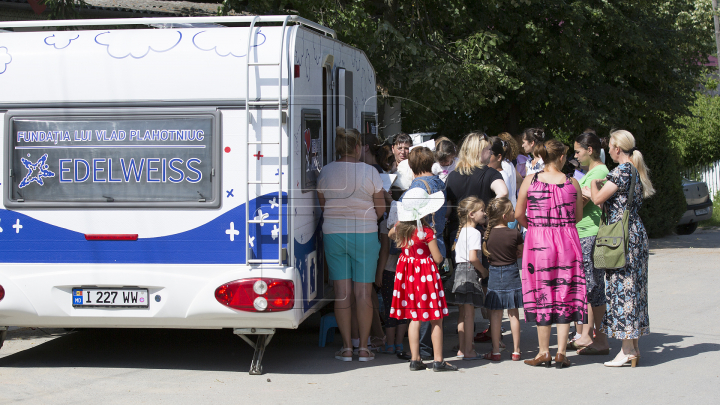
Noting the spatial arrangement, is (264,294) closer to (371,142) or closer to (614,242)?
(371,142)

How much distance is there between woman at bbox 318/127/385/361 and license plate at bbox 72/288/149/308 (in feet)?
5.02

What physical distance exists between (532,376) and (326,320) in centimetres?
195

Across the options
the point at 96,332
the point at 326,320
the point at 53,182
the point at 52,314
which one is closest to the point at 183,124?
the point at 53,182

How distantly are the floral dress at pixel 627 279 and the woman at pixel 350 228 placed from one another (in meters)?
1.92

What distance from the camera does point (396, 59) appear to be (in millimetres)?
12453

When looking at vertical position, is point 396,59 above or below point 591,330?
above

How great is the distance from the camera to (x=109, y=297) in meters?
5.65

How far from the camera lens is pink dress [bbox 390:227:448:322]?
19.3 ft

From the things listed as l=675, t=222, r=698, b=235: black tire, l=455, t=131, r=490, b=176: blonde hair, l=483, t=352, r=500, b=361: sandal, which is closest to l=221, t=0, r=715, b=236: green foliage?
l=675, t=222, r=698, b=235: black tire

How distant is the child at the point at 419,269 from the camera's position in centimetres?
588

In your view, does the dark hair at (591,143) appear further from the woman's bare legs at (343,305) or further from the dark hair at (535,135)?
the woman's bare legs at (343,305)

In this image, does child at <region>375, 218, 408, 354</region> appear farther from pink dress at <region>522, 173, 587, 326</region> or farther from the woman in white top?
the woman in white top

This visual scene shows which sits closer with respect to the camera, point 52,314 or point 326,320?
point 52,314

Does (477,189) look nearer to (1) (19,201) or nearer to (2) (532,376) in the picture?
(2) (532,376)
